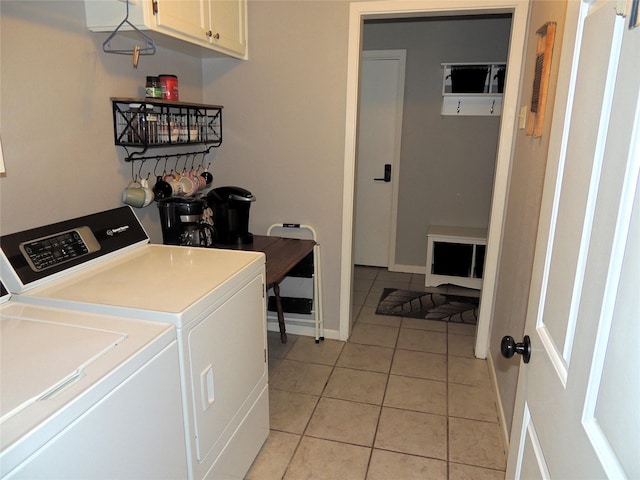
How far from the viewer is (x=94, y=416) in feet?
3.24

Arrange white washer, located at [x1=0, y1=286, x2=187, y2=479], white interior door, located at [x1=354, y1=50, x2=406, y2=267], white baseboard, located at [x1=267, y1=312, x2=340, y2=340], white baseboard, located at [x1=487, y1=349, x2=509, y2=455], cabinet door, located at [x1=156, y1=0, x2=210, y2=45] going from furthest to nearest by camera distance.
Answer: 1. white interior door, located at [x1=354, y1=50, x2=406, y2=267]
2. white baseboard, located at [x1=267, y1=312, x2=340, y2=340]
3. white baseboard, located at [x1=487, y1=349, x2=509, y2=455]
4. cabinet door, located at [x1=156, y1=0, x2=210, y2=45]
5. white washer, located at [x1=0, y1=286, x2=187, y2=479]

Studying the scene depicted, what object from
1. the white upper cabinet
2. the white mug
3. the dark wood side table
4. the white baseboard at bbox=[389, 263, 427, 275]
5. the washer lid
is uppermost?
the white upper cabinet

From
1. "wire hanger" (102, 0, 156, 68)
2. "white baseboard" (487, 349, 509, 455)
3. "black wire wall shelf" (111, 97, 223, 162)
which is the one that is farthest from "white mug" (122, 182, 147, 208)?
"white baseboard" (487, 349, 509, 455)

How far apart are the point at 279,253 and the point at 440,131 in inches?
92.5

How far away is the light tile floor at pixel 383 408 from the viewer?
6.62ft

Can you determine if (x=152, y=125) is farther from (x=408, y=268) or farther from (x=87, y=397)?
(x=408, y=268)

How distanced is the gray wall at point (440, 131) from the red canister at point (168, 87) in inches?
101

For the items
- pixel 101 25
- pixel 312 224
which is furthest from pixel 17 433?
pixel 312 224

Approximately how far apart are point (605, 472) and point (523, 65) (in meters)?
2.38

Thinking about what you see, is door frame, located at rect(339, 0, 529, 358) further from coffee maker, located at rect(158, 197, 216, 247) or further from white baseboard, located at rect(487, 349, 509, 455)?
coffee maker, located at rect(158, 197, 216, 247)

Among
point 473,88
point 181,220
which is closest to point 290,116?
point 181,220

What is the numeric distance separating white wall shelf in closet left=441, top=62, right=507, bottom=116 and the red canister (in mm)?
2605

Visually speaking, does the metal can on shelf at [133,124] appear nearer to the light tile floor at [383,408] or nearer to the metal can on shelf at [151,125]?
the metal can on shelf at [151,125]

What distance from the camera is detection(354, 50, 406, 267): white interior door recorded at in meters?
4.26
